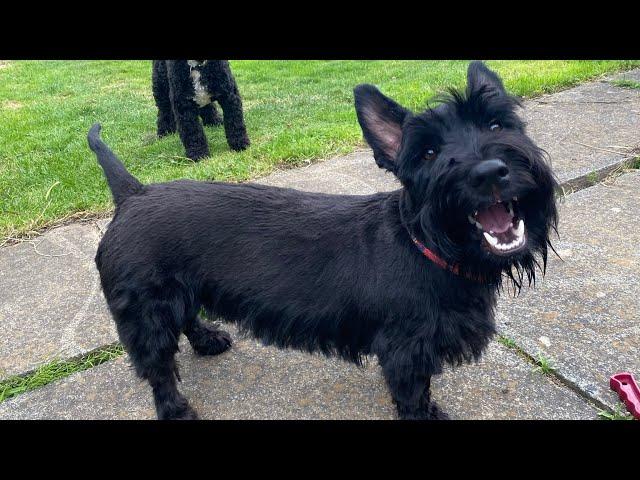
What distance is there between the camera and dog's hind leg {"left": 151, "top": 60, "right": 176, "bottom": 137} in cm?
724

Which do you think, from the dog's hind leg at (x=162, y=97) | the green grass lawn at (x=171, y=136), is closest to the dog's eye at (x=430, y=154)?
the green grass lawn at (x=171, y=136)

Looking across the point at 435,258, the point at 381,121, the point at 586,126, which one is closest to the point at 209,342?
the point at 435,258

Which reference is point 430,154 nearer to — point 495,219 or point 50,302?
point 495,219

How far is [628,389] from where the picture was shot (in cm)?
254

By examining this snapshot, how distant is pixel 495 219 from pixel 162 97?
607cm

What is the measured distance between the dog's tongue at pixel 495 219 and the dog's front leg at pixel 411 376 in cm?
60

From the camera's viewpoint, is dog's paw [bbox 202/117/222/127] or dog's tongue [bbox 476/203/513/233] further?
dog's paw [bbox 202/117/222/127]

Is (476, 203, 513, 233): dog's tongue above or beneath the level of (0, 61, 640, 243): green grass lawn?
above

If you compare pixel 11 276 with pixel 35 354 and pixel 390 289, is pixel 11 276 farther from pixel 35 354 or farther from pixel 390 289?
pixel 390 289

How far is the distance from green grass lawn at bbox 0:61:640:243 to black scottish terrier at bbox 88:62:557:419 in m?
0.88

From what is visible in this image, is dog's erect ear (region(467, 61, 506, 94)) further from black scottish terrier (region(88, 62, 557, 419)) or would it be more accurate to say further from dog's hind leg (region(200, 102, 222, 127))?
dog's hind leg (region(200, 102, 222, 127))

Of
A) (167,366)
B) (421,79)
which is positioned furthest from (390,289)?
(421,79)

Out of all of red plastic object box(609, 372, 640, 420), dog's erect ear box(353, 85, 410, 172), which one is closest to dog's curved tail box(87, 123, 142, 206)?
dog's erect ear box(353, 85, 410, 172)

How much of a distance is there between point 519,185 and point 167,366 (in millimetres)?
1854
